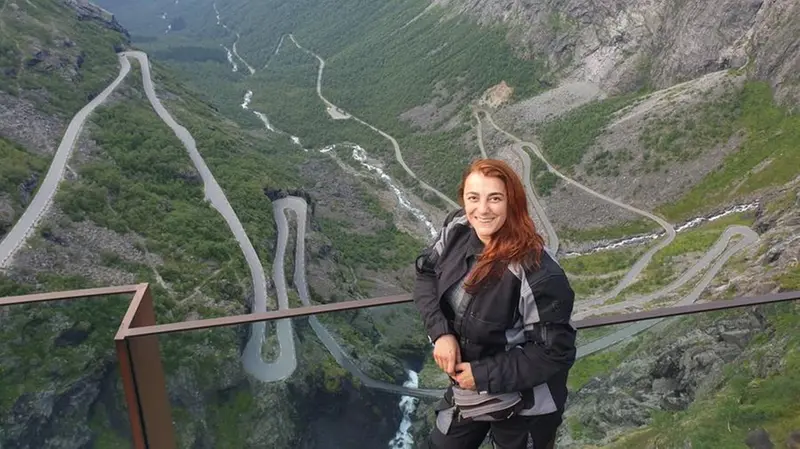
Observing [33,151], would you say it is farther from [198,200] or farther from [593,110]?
[593,110]

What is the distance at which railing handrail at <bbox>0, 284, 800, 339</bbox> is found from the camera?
14.1ft

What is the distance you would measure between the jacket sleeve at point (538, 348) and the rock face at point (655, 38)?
6354 cm

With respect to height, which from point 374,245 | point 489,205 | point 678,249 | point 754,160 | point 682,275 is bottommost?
point 489,205

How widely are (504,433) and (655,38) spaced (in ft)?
258

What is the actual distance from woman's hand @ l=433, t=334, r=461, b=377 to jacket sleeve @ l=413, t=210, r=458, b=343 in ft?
0.12

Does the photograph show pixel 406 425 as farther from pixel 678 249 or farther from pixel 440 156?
pixel 440 156

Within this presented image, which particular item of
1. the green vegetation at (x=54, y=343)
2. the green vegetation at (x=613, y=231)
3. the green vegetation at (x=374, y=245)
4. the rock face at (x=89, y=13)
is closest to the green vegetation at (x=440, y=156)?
the green vegetation at (x=374, y=245)

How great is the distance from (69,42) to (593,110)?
57774 mm

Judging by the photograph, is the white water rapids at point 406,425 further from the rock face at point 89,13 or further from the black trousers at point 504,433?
the rock face at point 89,13

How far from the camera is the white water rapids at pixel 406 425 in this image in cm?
498

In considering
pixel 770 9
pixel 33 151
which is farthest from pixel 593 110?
pixel 33 151

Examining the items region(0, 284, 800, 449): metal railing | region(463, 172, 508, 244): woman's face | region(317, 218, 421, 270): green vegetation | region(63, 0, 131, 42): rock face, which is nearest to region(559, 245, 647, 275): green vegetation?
region(317, 218, 421, 270): green vegetation

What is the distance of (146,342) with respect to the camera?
4.27 metres

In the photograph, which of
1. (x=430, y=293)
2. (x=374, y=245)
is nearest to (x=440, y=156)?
(x=374, y=245)
